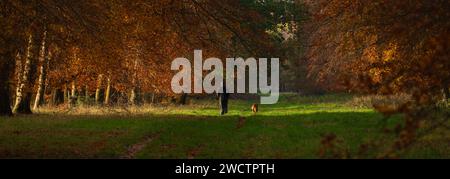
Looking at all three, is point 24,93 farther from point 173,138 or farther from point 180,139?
point 180,139

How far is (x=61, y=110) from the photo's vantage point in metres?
33.6

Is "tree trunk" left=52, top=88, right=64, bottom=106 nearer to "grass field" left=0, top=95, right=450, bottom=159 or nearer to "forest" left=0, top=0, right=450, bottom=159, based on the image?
"forest" left=0, top=0, right=450, bottom=159

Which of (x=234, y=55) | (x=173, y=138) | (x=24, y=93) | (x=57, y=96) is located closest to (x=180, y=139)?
(x=173, y=138)

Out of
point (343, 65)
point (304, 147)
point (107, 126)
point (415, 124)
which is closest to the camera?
point (415, 124)

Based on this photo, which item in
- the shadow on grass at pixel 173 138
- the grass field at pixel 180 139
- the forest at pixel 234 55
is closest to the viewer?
the forest at pixel 234 55

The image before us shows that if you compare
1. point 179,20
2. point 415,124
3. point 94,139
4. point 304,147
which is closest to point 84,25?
point 179,20

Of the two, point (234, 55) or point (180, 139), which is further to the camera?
point (234, 55)

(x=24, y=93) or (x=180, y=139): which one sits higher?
(x=24, y=93)

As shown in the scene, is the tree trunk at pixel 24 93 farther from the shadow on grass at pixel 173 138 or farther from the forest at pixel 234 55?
the shadow on grass at pixel 173 138

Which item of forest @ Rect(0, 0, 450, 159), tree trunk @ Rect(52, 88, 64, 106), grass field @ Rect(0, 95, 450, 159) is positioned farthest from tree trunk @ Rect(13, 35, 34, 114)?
tree trunk @ Rect(52, 88, 64, 106)

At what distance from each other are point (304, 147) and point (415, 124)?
7492 mm

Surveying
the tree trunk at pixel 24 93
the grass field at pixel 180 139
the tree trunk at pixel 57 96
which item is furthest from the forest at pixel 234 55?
the tree trunk at pixel 57 96

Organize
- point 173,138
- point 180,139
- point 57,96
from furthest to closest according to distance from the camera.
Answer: point 57,96 < point 173,138 < point 180,139
